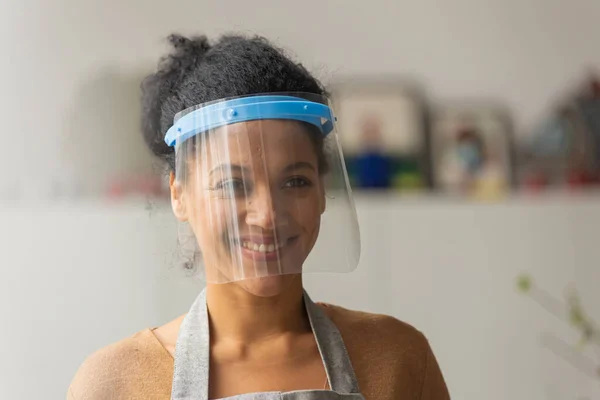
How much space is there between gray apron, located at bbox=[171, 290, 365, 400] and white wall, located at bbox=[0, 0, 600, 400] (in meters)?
0.80

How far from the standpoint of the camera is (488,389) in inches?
76.2

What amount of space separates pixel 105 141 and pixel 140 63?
0.86 feet

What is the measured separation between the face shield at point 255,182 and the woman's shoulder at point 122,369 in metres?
0.11

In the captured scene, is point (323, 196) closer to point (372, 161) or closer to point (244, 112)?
point (244, 112)

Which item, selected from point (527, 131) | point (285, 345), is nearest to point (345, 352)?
point (285, 345)

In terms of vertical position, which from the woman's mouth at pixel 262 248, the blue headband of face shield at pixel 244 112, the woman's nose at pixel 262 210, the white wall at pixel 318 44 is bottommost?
the woman's mouth at pixel 262 248

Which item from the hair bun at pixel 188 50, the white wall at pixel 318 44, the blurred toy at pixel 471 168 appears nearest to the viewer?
the hair bun at pixel 188 50

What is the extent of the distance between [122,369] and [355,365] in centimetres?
26

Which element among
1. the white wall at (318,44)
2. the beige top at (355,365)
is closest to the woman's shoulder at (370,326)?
the beige top at (355,365)

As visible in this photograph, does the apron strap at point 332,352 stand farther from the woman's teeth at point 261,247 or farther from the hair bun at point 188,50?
the hair bun at point 188,50

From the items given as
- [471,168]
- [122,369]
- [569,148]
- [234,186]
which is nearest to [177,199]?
[234,186]

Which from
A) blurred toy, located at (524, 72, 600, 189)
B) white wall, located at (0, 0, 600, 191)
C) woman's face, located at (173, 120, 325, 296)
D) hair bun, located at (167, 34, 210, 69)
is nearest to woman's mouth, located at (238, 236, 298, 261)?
woman's face, located at (173, 120, 325, 296)

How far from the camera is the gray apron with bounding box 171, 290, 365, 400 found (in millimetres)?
773

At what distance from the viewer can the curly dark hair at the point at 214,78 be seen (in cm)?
78
